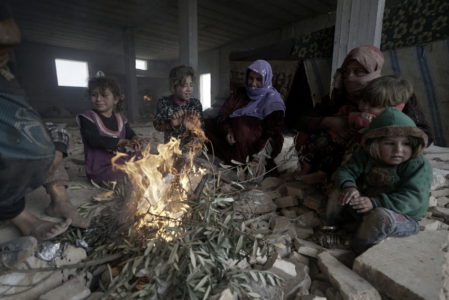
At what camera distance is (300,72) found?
576 cm

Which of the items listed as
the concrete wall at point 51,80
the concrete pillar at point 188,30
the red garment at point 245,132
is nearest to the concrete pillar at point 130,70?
the concrete wall at point 51,80

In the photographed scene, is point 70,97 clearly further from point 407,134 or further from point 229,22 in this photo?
point 407,134

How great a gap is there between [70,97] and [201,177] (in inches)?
638

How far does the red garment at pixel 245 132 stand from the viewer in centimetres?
337

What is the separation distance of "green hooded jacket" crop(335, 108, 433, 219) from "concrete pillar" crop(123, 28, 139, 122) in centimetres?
1133

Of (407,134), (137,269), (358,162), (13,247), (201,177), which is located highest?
(407,134)

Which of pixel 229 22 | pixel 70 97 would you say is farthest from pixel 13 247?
pixel 70 97

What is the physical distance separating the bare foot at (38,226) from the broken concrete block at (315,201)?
2.17 meters

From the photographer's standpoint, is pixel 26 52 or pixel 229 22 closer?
pixel 229 22

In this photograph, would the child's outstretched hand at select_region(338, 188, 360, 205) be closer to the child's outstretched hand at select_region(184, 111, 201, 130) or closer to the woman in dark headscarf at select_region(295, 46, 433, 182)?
the woman in dark headscarf at select_region(295, 46, 433, 182)

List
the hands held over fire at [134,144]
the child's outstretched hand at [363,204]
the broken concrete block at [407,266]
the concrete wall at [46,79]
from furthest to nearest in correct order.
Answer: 1. the concrete wall at [46,79]
2. the hands held over fire at [134,144]
3. the child's outstretched hand at [363,204]
4. the broken concrete block at [407,266]

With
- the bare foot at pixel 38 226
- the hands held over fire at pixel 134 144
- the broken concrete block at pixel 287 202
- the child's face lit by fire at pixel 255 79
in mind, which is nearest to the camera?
the bare foot at pixel 38 226

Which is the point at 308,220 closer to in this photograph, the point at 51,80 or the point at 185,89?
the point at 185,89

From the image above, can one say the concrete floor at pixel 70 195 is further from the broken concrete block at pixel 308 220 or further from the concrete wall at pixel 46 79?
the concrete wall at pixel 46 79
